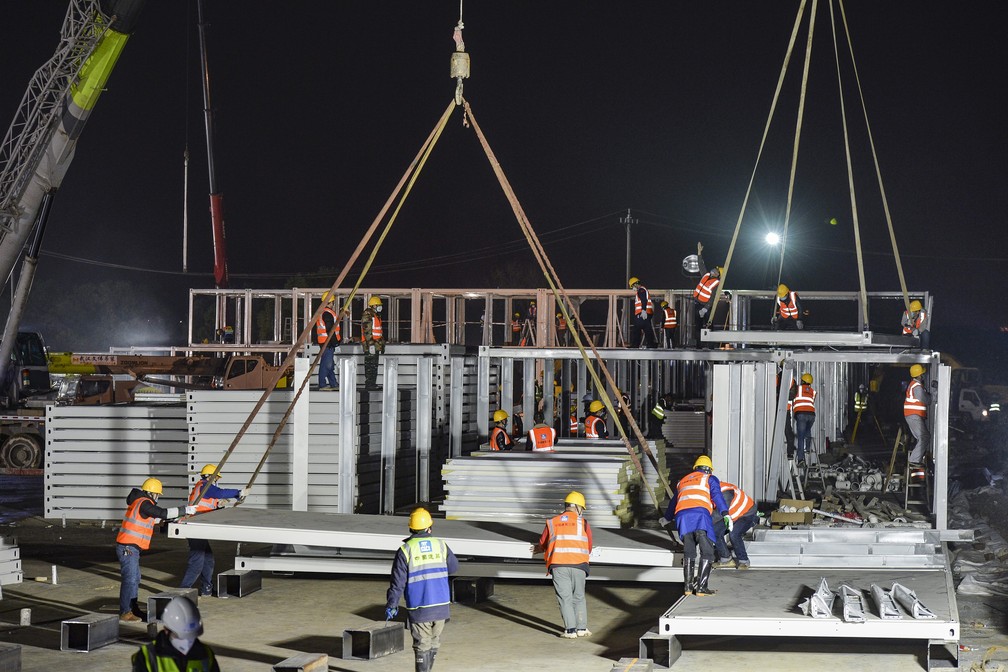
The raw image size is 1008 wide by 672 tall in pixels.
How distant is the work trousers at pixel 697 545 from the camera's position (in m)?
12.1

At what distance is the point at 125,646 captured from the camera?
1198 cm

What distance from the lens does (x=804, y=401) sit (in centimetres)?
2070

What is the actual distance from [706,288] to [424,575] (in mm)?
12189

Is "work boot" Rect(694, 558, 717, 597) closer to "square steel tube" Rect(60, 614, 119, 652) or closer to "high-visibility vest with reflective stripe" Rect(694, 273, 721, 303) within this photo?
"square steel tube" Rect(60, 614, 119, 652)

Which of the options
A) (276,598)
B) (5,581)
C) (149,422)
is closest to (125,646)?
(276,598)

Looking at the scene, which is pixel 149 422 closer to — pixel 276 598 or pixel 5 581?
pixel 5 581

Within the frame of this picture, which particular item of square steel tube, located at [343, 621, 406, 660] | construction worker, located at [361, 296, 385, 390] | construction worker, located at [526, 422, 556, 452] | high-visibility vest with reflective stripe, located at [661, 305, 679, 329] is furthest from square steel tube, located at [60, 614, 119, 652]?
high-visibility vest with reflective stripe, located at [661, 305, 679, 329]

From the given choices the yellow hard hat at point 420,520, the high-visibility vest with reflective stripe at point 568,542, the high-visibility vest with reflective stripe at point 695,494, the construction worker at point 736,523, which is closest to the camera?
the yellow hard hat at point 420,520

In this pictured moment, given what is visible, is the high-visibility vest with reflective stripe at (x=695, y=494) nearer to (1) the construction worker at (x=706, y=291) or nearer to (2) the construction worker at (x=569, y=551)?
(2) the construction worker at (x=569, y=551)

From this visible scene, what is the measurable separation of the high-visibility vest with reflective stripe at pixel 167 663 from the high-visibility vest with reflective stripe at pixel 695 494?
266 inches

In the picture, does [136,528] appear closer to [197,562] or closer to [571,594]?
[197,562]

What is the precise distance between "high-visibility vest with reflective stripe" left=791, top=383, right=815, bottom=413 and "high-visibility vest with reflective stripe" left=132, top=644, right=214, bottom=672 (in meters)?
15.9

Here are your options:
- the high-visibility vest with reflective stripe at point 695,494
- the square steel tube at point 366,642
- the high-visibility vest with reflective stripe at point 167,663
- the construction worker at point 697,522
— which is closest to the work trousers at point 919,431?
the construction worker at point 697,522

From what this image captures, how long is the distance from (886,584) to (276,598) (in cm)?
725
